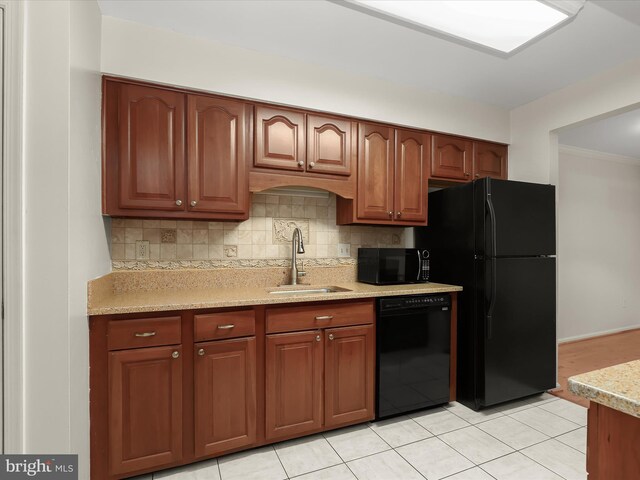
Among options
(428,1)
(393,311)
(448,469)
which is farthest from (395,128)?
(448,469)

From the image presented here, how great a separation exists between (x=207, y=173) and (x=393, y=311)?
4.88 ft

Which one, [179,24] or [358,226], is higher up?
[179,24]

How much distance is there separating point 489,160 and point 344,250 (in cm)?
158

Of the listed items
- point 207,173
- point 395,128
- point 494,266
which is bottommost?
point 494,266

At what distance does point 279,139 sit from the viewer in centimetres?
224

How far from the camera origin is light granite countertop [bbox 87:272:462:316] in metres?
1.65

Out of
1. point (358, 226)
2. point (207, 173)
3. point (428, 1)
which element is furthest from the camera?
point (358, 226)

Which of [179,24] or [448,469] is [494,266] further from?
[179,24]

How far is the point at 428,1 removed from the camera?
1.49 meters

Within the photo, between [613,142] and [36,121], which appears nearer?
[36,121]

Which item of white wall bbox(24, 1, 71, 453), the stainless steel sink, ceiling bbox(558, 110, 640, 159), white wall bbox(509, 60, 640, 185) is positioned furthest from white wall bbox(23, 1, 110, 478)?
ceiling bbox(558, 110, 640, 159)

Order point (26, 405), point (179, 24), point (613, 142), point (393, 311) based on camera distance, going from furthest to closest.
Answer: point (613, 142) → point (393, 311) → point (179, 24) → point (26, 405)

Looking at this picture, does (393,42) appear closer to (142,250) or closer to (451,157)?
(451,157)

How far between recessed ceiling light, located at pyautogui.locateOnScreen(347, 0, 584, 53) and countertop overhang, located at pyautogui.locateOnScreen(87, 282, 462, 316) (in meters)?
1.50
